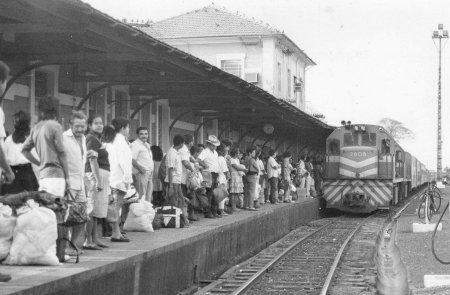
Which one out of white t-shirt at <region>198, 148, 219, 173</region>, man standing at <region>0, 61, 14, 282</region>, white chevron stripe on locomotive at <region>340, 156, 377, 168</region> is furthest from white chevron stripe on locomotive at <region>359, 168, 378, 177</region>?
man standing at <region>0, 61, 14, 282</region>

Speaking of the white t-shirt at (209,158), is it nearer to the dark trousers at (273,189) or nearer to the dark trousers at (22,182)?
the dark trousers at (273,189)

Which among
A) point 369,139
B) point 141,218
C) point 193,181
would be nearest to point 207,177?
point 193,181

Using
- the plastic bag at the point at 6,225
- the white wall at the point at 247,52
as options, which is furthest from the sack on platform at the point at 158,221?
the white wall at the point at 247,52

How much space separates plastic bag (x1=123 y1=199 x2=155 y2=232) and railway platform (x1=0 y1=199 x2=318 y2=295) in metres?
0.23

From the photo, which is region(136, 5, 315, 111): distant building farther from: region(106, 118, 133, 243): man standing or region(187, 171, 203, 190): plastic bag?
region(106, 118, 133, 243): man standing

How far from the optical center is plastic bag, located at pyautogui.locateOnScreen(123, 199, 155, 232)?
11.9m

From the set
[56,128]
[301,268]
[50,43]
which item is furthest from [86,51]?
[301,268]

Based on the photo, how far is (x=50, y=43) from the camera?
11.8m

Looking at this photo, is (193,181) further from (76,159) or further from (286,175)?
(286,175)

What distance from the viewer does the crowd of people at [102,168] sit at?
7909 mm

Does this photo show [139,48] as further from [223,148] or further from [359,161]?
[359,161]

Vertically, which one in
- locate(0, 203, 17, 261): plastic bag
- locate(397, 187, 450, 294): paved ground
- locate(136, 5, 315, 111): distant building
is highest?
locate(136, 5, 315, 111): distant building

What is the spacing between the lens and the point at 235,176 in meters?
18.0

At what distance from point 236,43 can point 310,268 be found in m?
26.3
